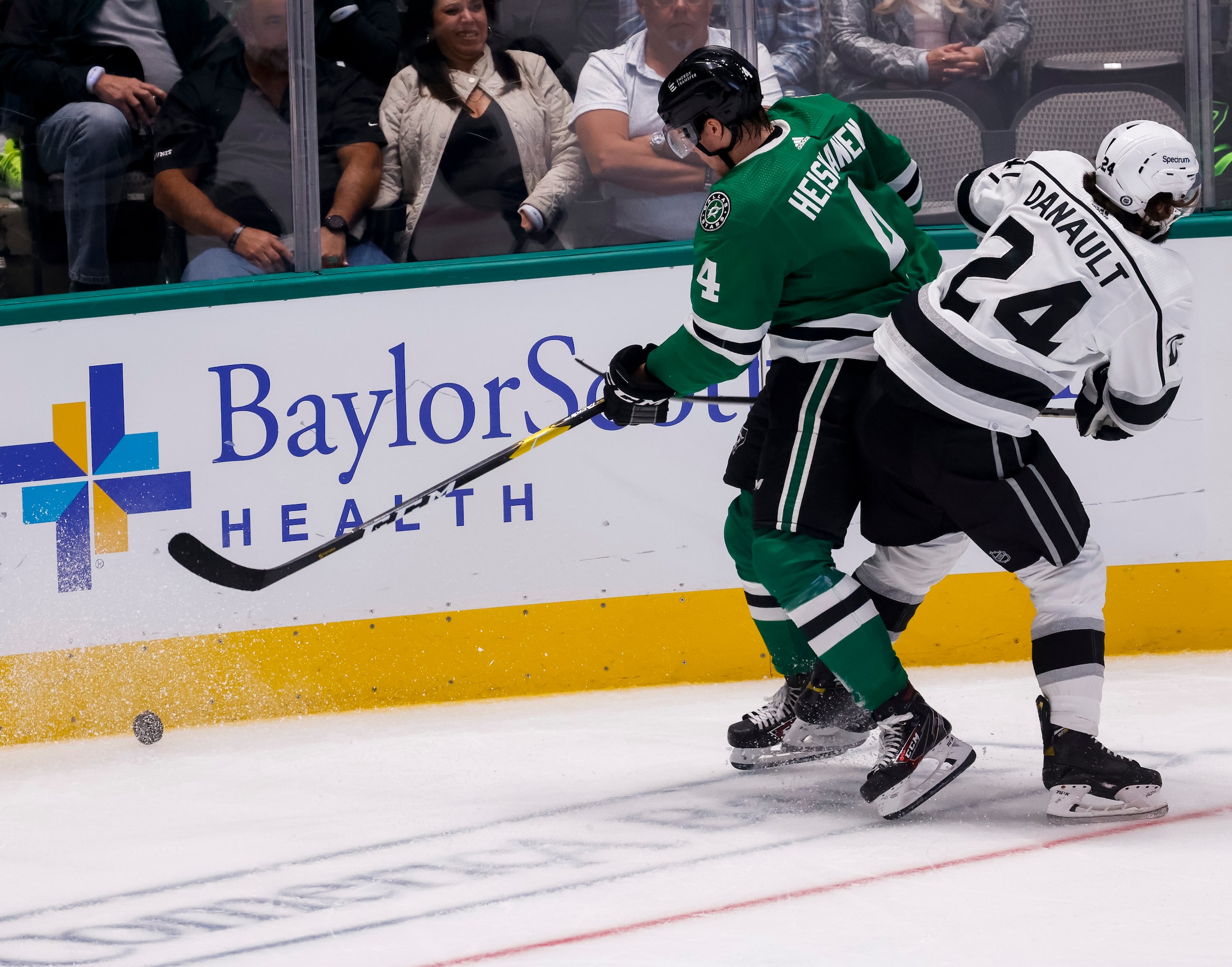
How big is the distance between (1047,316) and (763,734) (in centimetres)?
98

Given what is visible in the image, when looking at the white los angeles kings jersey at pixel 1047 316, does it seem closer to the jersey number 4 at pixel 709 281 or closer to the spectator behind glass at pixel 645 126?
the jersey number 4 at pixel 709 281

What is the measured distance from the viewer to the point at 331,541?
9.42 ft

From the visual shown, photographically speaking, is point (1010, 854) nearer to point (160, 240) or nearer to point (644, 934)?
point (644, 934)

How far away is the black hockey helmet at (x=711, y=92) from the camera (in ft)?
7.52

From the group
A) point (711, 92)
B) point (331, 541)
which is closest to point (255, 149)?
point (331, 541)

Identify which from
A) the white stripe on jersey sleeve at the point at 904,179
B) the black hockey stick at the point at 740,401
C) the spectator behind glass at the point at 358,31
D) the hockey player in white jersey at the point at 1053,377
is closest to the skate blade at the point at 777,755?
the hockey player in white jersey at the point at 1053,377

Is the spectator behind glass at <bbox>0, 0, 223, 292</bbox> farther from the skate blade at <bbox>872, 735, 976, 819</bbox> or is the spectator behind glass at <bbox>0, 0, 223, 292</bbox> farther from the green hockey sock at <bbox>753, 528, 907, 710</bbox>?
the skate blade at <bbox>872, 735, 976, 819</bbox>

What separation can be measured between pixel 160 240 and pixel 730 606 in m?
1.66

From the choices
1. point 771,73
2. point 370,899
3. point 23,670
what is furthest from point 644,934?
point 771,73

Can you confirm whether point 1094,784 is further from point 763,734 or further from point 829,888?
point 763,734

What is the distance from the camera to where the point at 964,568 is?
11.5 feet

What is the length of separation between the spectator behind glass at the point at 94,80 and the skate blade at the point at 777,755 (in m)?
1.97

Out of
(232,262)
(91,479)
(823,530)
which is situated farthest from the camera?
(232,262)

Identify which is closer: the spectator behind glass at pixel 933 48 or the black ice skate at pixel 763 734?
the black ice skate at pixel 763 734
